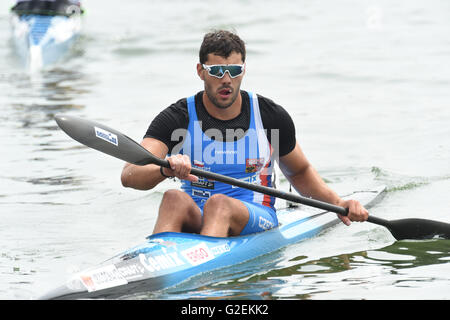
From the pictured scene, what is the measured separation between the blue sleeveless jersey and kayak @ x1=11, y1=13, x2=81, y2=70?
12261mm

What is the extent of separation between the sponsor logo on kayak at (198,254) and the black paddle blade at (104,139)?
61 cm

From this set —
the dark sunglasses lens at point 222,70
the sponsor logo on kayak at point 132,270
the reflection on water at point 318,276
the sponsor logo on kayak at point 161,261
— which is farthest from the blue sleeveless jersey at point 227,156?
the sponsor logo on kayak at point 132,270

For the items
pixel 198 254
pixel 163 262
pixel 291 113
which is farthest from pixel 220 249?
pixel 291 113

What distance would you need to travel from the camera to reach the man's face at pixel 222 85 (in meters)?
5.00

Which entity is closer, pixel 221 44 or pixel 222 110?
pixel 221 44

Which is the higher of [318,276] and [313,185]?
[313,185]

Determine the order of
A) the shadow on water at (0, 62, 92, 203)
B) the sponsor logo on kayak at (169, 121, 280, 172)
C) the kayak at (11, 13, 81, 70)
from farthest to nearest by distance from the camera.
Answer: the kayak at (11, 13, 81, 70) → the shadow on water at (0, 62, 92, 203) → the sponsor logo on kayak at (169, 121, 280, 172)

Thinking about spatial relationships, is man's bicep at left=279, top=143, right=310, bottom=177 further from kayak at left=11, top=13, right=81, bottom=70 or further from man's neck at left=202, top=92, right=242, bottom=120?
kayak at left=11, top=13, right=81, bottom=70

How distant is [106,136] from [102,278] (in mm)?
894

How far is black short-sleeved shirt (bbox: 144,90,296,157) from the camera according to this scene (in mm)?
5043

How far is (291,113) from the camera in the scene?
12.3 metres

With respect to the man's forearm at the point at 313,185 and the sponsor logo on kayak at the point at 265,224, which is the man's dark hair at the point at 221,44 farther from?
the sponsor logo on kayak at the point at 265,224

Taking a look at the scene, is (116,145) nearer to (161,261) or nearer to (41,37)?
(161,261)

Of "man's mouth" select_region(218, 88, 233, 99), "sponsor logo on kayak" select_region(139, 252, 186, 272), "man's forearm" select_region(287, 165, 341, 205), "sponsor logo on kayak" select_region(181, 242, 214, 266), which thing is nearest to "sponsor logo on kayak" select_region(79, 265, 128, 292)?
"sponsor logo on kayak" select_region(139, 252, 186, 272)
